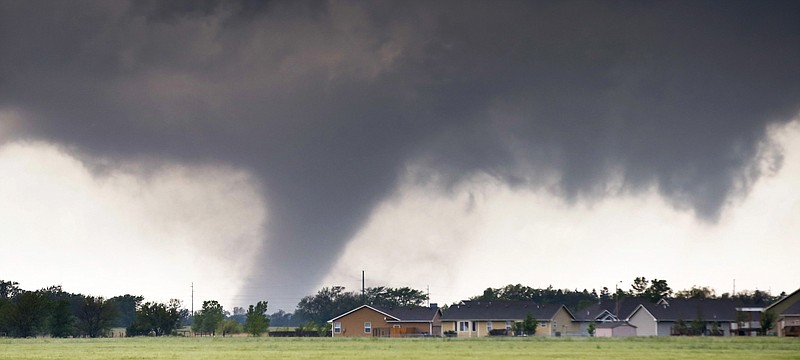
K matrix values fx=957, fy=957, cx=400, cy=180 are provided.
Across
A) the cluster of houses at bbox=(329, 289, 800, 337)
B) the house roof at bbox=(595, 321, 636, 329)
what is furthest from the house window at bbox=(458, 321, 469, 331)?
the house roof at bbox=(595, 321, 636, 329)

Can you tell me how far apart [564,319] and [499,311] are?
30.4 feet

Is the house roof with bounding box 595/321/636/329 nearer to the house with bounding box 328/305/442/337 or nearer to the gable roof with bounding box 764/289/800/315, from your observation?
the gable roof with bounding box 764/289/800/315

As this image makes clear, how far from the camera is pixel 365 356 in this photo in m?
51.3

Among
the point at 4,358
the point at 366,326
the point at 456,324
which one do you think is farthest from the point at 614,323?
the point at 4,358

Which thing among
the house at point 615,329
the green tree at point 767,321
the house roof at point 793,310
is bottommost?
the house at point 615,329

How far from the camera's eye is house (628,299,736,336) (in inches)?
4690

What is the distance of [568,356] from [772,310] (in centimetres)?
7205

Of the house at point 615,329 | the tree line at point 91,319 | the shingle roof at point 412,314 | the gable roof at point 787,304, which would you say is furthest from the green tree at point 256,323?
the gable roof at point 787,304

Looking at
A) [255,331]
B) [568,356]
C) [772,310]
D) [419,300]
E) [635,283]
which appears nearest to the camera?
[568,356]

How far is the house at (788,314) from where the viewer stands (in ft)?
341

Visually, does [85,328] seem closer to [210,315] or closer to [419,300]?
[210,315]

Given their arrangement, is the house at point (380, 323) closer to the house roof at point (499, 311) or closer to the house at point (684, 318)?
the house roof at point (499, 311)

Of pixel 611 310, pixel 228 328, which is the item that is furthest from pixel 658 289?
pixel 228 328

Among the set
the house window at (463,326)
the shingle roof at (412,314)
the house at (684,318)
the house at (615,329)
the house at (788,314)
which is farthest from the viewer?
the shingle roof at (412,314)
